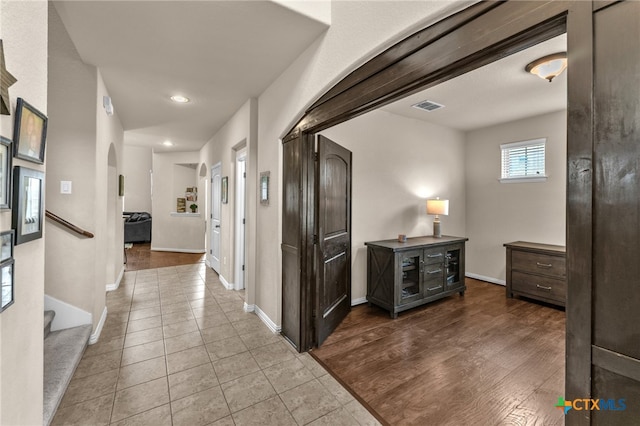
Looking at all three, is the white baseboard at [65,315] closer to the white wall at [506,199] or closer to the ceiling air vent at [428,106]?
A: the ceiling air vent at [428,106]

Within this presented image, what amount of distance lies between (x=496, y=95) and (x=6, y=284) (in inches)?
179

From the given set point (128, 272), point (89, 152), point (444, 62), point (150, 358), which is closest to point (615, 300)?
point (444, 62)

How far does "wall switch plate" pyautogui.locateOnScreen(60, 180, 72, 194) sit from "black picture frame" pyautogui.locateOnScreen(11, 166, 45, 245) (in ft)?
4.97

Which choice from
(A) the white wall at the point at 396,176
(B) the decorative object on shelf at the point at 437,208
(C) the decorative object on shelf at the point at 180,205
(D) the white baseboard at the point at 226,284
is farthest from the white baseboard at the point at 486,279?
(C) the decorative object on shelf at the point at 180,205

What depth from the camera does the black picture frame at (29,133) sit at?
1.24m

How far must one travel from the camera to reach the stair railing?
101 inches

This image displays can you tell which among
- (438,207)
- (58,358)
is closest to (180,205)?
(58,358)

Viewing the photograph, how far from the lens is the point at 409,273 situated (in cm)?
373

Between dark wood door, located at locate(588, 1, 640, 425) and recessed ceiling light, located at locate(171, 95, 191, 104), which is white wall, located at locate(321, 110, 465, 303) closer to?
recessed ceiling light, located at locate(171, 95, 191, 104)

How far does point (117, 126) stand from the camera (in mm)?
4156

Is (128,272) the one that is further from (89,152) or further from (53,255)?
(89,152)

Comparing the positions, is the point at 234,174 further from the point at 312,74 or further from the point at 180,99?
the point at 312,74

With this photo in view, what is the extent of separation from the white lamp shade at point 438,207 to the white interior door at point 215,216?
3.63m

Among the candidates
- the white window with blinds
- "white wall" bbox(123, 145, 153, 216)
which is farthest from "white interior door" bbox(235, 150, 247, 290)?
"white wall" bbox(123, 145, 153, 216)
